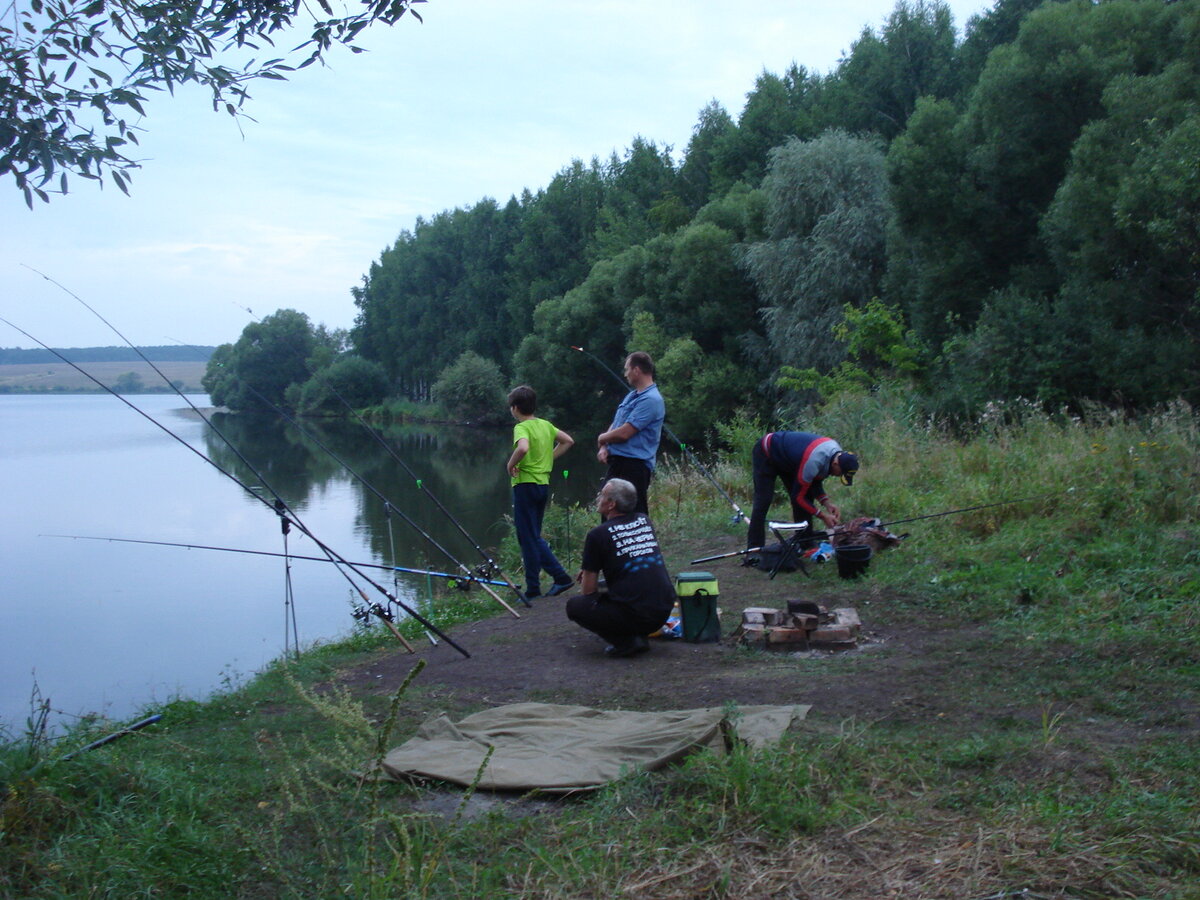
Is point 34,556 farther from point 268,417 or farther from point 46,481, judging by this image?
point 268,417

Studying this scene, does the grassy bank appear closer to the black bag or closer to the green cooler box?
the green cooler box

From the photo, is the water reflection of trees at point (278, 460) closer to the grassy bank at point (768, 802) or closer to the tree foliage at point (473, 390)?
the tree foliage at point (473, 390)

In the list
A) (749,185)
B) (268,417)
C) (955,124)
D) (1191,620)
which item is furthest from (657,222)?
(1191,620)

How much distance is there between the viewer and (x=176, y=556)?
55.0ft

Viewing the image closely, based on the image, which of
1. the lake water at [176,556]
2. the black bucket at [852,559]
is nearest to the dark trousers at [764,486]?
the black bucket at [852,559]

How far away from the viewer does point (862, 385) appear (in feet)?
67.8

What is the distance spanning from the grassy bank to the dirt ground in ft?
0.23

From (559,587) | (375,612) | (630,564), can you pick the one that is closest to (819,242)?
(559,587)

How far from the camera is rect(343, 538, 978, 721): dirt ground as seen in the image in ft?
15.6

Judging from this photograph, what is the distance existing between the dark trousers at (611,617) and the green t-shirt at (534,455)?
2.00m

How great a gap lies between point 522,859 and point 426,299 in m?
59.2

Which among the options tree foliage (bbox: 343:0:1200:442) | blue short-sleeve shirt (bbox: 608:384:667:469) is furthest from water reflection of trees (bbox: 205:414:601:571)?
tree foliage (bbox: 343:0:1200:442)

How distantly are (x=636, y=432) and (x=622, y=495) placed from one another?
160cm

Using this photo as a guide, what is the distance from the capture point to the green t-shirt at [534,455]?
25.3 ft
